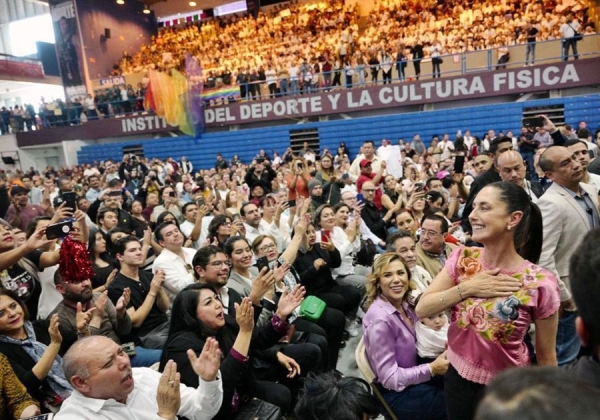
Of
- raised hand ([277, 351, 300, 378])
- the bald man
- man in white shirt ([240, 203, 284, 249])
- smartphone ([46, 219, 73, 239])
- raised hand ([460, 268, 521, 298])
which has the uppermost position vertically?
the bald man

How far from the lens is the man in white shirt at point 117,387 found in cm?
173

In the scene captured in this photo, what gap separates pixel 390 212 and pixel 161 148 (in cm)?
1210

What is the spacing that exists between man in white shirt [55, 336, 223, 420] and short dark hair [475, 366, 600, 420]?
1.36 m

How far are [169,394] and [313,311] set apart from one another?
142cm

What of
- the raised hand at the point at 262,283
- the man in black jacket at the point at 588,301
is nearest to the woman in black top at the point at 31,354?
the raised hand at the point at 262,283

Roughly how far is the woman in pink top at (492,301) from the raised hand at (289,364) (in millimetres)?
1183

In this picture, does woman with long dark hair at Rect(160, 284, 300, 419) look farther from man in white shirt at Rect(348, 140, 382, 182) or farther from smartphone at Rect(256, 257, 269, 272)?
Answer: man in white shirt at Rect(348, 140, 382, 182)

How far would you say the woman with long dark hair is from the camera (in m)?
2.09

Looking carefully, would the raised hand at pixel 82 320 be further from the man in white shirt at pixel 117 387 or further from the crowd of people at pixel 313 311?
the man in white shirt at pixel 117 387

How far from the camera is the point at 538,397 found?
2.14ft

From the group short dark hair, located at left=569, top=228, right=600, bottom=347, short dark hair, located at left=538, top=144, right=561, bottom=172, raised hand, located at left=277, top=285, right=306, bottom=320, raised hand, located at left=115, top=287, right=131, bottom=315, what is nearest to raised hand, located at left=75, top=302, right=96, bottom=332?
raised hand, located at left=115, top=287, right=131, bottom=315

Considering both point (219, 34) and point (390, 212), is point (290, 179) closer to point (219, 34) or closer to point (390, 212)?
point (390, 212)

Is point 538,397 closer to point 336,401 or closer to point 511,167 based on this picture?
point 336,401

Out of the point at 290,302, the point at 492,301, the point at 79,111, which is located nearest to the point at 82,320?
the point at 290,302
